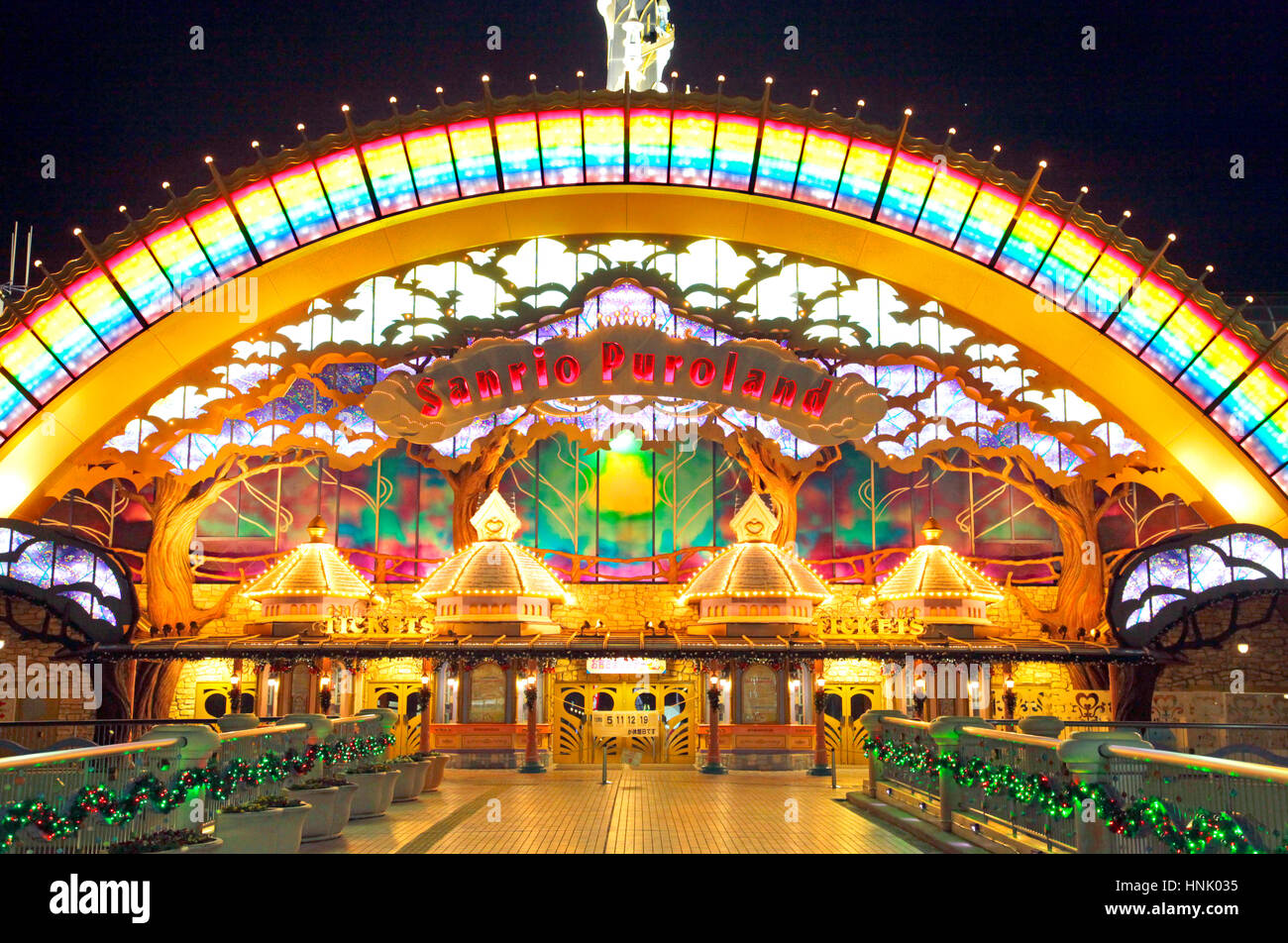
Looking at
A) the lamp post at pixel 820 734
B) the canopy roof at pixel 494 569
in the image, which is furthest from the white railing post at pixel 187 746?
the lamp post at pixel 820 734

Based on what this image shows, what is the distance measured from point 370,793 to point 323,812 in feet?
10.3

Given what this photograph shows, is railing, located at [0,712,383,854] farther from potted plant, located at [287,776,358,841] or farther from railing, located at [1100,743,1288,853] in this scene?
railing, located at [1100,743,1288,853]

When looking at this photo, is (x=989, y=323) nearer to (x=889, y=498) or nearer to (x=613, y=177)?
(x=889, y=498)

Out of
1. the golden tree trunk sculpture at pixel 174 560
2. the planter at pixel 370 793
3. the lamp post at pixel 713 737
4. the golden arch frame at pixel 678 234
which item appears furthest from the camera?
the golden tree trunk sculpture at pixel 174 560

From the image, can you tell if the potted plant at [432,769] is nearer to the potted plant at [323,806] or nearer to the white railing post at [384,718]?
the white railing post at [384,718]

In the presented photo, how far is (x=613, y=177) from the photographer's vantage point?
29.9m

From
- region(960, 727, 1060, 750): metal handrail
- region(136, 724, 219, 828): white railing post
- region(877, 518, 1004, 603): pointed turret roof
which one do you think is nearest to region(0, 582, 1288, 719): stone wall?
region(877, 518, 1004, 603): pointed turret roof

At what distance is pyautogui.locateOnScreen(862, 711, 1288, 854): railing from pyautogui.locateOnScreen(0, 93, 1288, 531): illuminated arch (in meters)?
15.4

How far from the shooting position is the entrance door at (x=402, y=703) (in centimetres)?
3259

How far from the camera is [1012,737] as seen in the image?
46.0ft

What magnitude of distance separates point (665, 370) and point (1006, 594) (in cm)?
1282

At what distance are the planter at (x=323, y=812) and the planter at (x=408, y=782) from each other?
4.97 meters

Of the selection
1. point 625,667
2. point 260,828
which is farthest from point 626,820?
point 625,667

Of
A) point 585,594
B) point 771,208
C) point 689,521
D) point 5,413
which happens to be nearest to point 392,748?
point 585,594
